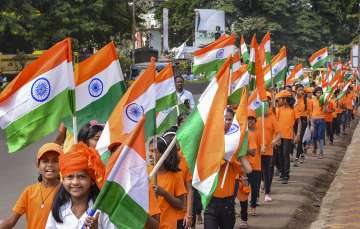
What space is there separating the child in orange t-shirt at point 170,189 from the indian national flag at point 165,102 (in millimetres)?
2563

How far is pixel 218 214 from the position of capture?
23.8 ft

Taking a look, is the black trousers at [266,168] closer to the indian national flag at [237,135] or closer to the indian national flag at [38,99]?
the indian national flag at [237,135]

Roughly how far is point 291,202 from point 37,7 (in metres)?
30.1

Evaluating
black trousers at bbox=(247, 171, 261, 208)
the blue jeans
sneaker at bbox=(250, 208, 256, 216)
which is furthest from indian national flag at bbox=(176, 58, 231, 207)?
the blue jeans

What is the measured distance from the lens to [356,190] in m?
13.6

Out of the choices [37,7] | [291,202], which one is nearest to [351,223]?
[291,202]

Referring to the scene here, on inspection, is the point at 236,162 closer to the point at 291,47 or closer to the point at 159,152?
the point at 159,152

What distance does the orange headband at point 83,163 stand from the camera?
14.1 feet

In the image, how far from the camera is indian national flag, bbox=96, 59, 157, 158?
5.83 meters

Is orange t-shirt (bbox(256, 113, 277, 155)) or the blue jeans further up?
orange t-shirt (bbox(256, 113, 277, 155))

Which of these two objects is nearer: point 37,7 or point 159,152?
point 159,152

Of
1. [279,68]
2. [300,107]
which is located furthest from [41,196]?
[300,107]

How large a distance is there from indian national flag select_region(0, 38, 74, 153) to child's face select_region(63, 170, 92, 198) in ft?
5.63

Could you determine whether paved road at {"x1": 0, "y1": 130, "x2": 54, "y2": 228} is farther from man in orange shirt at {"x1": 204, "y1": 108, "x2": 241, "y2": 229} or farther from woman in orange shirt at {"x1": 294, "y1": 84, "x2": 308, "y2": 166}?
woman in orange shirt at {"x1": 294, "y1": 84, "x2": 308, "y2": 166}
